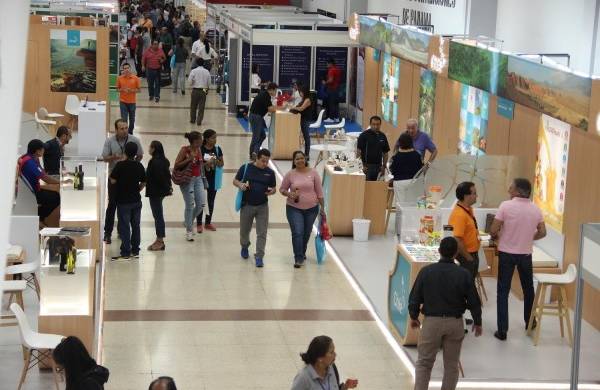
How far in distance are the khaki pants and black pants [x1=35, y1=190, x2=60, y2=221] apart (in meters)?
6.29

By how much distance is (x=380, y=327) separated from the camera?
1077 centimetres

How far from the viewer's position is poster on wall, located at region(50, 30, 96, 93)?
71.1 feet

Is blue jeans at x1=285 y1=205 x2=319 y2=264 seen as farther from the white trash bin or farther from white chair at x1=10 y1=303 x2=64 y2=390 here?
white chair at x1=10 y1=303 x2=64 y2=390

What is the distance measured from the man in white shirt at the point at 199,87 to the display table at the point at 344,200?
1007 centimetres

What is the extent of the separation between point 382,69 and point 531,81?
9562 mm

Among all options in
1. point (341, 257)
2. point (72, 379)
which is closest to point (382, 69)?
point (341, 257)

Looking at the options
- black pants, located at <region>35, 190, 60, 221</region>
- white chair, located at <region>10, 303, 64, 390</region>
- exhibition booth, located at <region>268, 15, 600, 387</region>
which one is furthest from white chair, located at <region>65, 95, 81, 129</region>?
white chair, located at <region>10, 303, 64, 390</region>

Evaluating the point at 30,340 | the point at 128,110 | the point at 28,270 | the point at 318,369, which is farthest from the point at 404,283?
the point at 128,110

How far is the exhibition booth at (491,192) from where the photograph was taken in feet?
33.2

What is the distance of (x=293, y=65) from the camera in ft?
85.2

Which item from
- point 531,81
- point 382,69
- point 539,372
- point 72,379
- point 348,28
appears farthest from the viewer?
point 348,28

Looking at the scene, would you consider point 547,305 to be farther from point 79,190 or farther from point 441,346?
point 79,190

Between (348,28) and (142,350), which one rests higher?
(348,28)

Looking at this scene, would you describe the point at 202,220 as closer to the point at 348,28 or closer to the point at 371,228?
the point at 371,228
